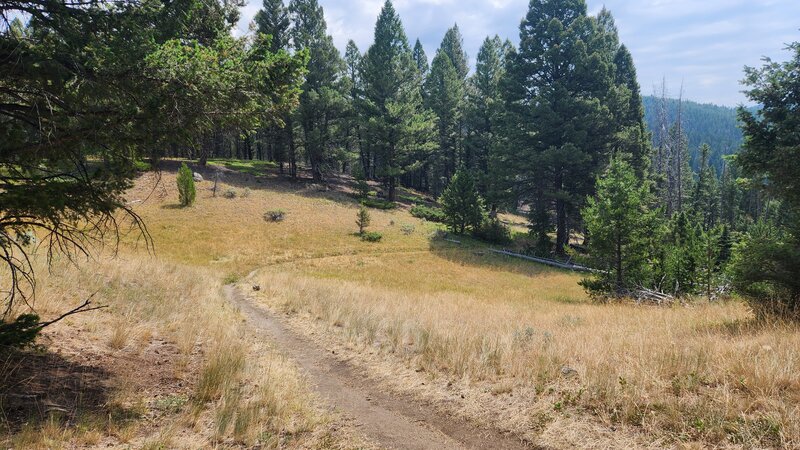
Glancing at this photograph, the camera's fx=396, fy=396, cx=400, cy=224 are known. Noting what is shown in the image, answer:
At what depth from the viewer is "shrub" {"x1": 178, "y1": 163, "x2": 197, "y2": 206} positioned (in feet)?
111

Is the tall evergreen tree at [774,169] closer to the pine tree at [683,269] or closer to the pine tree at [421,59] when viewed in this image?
the pine tree at [683,269]

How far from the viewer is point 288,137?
48812 mm

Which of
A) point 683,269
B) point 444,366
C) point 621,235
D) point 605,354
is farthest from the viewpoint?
point 621,235

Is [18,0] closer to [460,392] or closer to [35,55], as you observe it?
[35,55]

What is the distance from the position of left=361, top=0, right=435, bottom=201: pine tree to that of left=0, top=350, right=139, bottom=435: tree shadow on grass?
136 ft

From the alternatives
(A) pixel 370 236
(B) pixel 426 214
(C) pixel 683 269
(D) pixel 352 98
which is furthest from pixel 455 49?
(C) pixel 683 269

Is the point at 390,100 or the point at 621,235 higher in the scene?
the point at 390,100

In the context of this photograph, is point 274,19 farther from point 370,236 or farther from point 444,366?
point 444,366

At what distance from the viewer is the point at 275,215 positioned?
115ft

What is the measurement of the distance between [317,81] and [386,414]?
155ft

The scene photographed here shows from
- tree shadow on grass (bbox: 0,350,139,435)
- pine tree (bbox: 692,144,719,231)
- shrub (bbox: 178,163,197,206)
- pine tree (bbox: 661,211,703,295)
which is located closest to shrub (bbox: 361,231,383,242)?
shrub (bbox: 178,163,197,206)

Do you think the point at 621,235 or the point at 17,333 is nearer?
the point at 17,333

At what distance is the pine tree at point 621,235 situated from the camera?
18.6 m

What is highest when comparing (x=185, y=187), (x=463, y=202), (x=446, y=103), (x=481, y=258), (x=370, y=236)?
(x=446, y=103)
